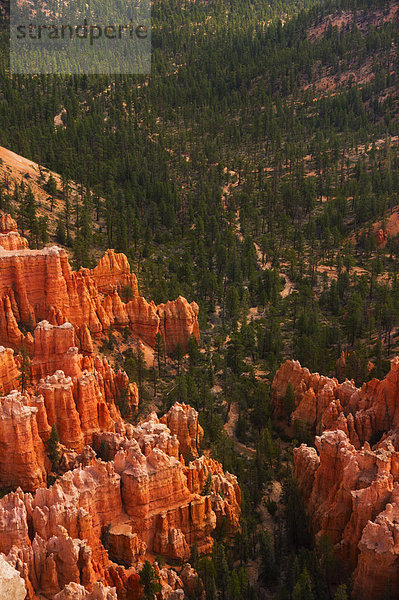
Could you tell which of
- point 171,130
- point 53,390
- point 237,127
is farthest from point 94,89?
point 53,390

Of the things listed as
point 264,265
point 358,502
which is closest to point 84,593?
point 358,502

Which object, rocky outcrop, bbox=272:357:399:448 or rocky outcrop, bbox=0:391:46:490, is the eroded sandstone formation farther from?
rocky outcrop, bbox=272:357:399:448

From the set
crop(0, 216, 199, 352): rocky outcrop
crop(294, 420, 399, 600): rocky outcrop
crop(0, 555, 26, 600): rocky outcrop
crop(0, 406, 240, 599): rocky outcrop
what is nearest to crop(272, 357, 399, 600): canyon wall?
crop(294, 420, 399, 600): rocky outcrop

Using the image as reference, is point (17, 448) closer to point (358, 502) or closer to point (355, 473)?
point (355, 473)

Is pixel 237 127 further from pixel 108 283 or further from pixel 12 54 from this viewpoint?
pixel 108 283

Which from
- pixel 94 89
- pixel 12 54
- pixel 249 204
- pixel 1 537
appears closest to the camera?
pixel 1 537

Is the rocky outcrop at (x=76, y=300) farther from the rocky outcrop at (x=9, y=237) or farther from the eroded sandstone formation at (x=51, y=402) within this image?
the eroded sandstone formation at (x=51, y=402)
